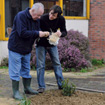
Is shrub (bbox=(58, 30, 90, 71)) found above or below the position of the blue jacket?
below

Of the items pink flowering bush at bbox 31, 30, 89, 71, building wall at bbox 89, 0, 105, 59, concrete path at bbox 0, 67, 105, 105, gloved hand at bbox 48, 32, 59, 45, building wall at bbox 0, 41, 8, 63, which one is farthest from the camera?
building wall at bbox 89, 0, 105, 59

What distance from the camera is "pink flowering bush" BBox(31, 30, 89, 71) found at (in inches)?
311

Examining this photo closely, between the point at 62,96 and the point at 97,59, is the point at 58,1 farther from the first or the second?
the point at 62,96

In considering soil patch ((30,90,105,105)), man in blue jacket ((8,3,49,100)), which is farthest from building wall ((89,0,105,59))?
man in blue jacket ((8,3,49,100))

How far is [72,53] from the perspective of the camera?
7969 millimetres

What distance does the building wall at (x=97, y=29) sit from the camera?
32.4 ft

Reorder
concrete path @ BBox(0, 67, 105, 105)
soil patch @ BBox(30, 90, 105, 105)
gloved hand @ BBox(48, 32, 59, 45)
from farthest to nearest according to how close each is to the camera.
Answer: gloved hand @ BBox(48, 32, 59, 45), concrete path @ BBox(0, 67, 105, 105), soil patch @ BBox(30, 90, 105, 105)

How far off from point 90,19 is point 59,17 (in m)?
5.40

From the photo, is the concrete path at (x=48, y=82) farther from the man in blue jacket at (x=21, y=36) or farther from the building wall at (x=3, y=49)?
the building wall at (x=3, y=49)

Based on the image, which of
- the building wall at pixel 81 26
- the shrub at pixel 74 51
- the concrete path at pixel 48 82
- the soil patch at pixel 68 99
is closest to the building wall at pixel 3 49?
the concrete path at pixel 48 82

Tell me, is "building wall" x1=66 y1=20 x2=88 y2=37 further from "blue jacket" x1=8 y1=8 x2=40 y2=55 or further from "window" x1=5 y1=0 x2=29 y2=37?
"blue jacket" x1=8 y1=8 x2=40 y2=55

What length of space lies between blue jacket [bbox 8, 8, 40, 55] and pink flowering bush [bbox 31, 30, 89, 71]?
3472 millimetres

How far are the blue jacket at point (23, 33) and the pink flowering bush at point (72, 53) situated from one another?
3472 mm

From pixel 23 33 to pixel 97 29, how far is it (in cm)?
627
